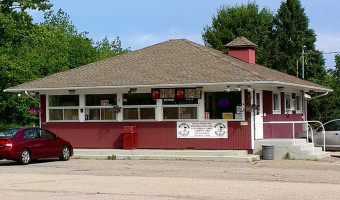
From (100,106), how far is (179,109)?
3847 mm

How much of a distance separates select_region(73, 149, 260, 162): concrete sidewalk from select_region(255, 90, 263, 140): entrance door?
154 centimetres

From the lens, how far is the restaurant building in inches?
969

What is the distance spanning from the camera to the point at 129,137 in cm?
2595

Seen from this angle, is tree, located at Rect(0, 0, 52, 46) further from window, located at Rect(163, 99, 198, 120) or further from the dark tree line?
the dark tree line

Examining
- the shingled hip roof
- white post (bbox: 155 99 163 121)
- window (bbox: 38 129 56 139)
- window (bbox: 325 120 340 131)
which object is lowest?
window (bbox: 38 129 56 139)

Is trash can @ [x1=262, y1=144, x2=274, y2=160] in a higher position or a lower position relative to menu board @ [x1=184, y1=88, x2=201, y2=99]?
lower

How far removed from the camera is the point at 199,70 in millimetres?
26094

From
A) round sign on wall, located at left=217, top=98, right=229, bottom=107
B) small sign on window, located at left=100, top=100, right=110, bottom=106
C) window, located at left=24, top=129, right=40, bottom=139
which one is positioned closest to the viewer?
window, located at left=24, top=129, right=40, bottom=139

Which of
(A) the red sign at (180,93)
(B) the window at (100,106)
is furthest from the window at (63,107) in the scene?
(A) the red sign at (180,93)

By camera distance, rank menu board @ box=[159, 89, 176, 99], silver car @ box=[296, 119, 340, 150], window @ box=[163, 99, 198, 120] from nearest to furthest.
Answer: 1. window @ box=[163, 99, 198, 120]
2. menu board @ box=[159, 89, 176, 99]
3. silver car @ box=[296, 119, 340, 150]

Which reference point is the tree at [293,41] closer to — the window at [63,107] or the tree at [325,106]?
the tree at [325,106]

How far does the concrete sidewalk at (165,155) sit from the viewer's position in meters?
23.3

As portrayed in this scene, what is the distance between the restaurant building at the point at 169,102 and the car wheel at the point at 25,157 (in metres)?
4.82

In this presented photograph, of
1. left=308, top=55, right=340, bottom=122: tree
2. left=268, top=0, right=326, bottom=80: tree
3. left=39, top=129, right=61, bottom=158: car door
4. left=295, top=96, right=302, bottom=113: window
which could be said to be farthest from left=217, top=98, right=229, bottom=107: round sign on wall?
left=268, top=0, right=326, bottom=80: tree
